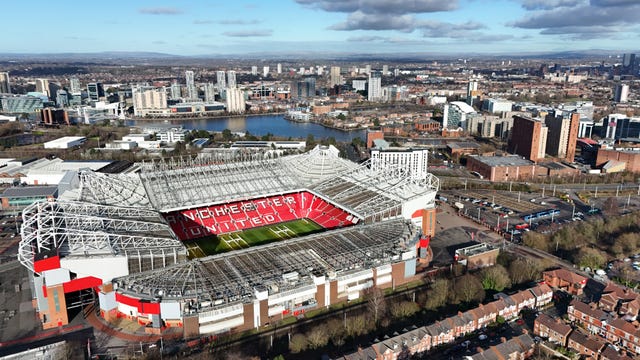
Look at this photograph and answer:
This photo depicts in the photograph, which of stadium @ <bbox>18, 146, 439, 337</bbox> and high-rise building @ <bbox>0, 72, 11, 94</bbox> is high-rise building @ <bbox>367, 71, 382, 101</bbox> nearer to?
stadium @ <bbox>18, 146, 439, 337</bbox>

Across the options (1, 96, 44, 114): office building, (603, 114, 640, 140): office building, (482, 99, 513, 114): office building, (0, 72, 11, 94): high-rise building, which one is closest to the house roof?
(603, 114, 640, 140): office building

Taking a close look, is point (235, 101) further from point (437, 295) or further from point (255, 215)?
point (437, 295)

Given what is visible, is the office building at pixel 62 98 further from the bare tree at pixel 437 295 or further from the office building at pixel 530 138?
the bare tree at pixel 437 295

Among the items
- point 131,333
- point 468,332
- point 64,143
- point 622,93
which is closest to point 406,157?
point 468,332

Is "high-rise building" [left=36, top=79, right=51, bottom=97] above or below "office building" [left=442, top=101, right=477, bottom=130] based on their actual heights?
above

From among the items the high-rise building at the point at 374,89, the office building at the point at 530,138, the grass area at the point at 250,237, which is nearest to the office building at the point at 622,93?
the high-rise building at the point at 374,89
